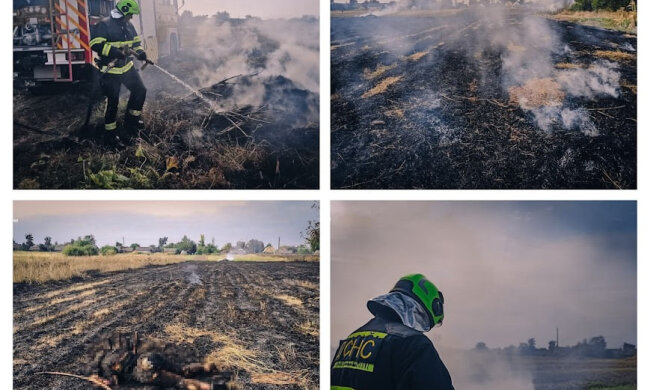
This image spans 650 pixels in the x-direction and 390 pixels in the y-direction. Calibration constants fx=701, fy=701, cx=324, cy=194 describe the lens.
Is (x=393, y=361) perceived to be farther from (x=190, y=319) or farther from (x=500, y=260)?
(x=190, y=319)

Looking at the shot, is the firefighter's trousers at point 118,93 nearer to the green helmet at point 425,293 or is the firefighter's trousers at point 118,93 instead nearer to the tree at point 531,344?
the green helmet at point 425,293

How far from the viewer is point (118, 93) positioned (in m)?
3.28

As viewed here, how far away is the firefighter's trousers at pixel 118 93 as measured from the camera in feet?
10.7

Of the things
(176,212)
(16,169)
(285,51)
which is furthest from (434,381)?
(16,169)

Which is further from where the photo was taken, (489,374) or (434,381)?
(489,374)

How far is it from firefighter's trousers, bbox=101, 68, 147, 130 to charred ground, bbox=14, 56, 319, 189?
43 millimetres

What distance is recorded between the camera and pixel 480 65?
3.26 metres

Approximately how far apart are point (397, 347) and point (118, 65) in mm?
1809

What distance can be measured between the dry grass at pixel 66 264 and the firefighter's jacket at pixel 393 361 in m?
0.93

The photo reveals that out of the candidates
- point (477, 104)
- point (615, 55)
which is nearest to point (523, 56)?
point (477, 104)

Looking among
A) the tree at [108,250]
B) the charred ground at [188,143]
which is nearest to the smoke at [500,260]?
the charred ground at [188,143]

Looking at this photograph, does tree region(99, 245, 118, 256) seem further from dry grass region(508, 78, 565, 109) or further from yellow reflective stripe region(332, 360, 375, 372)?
dry grass region(508, 78, 565, 109)
